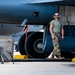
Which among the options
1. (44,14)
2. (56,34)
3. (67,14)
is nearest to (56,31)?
(56,34)

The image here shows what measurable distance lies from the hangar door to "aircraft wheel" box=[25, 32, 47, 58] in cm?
159

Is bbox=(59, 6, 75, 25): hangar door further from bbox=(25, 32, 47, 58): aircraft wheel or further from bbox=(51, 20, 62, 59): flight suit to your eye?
bbox=(25, 32, 47, 58): aircraft wheel

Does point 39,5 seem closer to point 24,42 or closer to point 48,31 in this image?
point 48,31

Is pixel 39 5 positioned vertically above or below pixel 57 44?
above

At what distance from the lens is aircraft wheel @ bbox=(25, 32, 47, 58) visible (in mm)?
13180

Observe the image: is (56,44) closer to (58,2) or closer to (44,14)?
(44,14)

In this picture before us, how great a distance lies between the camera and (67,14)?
39.1 ft

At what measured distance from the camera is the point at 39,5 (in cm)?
1169

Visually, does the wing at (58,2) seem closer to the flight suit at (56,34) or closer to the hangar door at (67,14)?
the hangar door at (67,14)

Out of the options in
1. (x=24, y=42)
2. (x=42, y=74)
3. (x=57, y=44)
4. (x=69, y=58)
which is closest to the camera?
(x=42, y=74)

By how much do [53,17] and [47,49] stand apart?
1101 mm

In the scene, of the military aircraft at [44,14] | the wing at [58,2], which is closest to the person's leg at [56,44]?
the military aircraft at [44,14]

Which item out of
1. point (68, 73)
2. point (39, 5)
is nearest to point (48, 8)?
point (39, 5)

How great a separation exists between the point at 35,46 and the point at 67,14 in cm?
203
